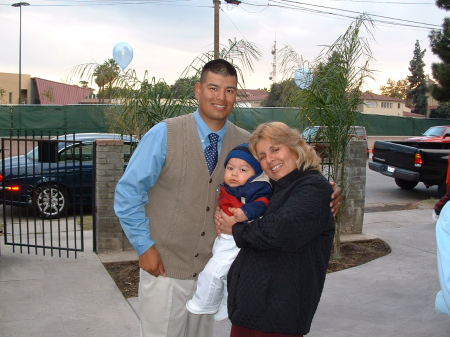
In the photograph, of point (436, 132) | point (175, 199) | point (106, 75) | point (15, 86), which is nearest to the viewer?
point (175, 199)

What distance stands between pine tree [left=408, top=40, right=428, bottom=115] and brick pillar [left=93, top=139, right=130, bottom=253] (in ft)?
237

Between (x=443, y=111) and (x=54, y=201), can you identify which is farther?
(x=443, y=111)

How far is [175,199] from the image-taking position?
9.13 ft

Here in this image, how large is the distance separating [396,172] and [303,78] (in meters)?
7.00

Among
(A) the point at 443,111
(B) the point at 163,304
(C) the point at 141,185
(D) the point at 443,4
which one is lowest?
(B) the point at 163,304

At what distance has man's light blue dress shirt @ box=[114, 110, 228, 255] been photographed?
2.67 metres

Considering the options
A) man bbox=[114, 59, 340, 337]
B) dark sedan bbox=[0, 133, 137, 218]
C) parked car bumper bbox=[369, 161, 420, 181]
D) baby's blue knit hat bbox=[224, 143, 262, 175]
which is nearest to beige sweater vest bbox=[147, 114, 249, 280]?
man bbox=[114, 59, 340, 337]

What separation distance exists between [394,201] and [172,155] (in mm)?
10631

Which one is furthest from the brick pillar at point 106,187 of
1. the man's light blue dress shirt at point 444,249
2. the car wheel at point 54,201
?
the man's light blue dress shirt at point 444,249

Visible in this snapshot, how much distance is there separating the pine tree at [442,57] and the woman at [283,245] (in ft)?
87.0

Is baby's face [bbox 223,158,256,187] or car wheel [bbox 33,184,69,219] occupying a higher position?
baby's face [bbox 223,158,256,187]

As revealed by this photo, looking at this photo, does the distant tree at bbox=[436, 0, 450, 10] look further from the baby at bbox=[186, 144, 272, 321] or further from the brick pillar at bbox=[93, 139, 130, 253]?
the baby at bbox=[186, 144, 272, 321]

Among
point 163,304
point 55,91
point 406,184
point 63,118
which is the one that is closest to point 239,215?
point 163,304

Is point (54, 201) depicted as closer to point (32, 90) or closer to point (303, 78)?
point (303, 78)
